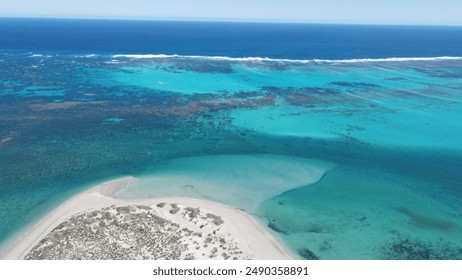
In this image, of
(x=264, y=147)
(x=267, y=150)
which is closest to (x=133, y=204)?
(x=267, y=150)

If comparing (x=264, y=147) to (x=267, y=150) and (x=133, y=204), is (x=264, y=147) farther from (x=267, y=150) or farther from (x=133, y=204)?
(x=133, y=204)

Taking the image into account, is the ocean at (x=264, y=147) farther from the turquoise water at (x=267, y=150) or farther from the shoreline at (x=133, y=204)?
the shoreline at (x=133, y=204)

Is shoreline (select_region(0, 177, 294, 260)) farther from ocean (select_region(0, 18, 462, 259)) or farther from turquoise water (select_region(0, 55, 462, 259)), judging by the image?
turquoise water (select_region(0, 55, 462, 259))

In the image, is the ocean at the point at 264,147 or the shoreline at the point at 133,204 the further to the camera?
the ocean at the point at 264,147

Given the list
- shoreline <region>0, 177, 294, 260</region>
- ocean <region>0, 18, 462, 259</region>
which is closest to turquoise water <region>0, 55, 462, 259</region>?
ocean <region>0, 18, 462, 259</region>

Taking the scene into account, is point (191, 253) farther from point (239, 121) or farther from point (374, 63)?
point (374, 63)

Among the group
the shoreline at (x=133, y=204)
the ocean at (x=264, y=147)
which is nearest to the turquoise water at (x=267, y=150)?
the ocean at (x=264, y=147)
